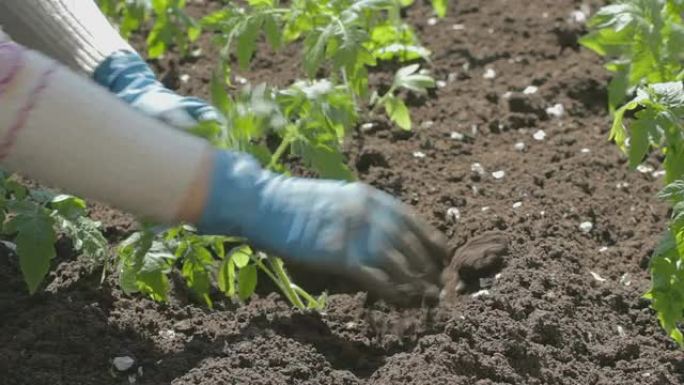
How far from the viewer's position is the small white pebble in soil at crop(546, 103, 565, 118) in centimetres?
415

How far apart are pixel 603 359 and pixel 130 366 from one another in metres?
1.04

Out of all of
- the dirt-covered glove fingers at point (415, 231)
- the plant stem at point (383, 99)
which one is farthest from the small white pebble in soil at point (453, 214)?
the dirt-covered glove fingers at point (415, 231)

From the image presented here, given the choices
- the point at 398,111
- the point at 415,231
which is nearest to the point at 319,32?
the point at 398,111

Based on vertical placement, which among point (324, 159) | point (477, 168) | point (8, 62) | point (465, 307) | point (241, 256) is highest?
point (8, 62)

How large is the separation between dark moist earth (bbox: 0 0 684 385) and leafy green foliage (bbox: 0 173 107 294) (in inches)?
6.8

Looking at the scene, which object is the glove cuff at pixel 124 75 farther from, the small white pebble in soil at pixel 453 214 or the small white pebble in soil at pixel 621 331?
the small white pebble in soil at pixel 621 331

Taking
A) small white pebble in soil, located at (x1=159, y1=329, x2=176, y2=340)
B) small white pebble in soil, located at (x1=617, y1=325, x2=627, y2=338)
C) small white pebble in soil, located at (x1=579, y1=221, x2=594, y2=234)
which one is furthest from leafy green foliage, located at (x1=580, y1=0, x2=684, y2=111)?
small white pebble in soil, located at (x1=159, y1=329, x2=176, y2=340)

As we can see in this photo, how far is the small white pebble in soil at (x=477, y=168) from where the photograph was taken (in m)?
3.84

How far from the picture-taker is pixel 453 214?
3627mm

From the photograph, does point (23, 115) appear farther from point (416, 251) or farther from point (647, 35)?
point (647, 35)

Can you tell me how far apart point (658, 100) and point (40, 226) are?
4.34 feet

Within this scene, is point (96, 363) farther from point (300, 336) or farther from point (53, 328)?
point (300, 336)

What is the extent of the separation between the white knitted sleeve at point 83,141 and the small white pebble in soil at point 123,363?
30.6 inches

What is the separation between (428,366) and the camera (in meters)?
2.96
